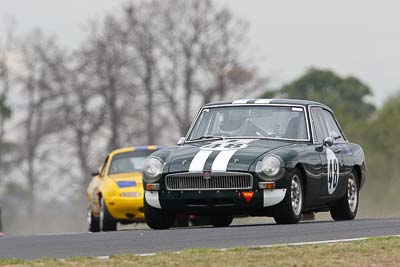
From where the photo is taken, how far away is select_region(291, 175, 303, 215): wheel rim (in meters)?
16.4

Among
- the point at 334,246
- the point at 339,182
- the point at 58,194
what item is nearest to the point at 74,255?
the point at 334,246

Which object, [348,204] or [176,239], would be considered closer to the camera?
[176,239]

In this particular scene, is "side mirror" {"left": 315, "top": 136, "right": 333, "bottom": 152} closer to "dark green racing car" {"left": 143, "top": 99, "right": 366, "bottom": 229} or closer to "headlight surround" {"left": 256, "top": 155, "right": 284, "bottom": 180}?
"dark green racing car" {"left": 143, "top": 99, "right": 366, "bottom": 229}

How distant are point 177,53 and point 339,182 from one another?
119ft

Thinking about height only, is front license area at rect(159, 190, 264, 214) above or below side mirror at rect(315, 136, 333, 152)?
below

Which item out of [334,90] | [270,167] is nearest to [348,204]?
[270,167]

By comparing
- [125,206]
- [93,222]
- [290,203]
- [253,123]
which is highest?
[253,123]

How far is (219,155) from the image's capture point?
16.1 m

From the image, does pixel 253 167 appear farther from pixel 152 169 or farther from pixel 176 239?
pixel 176 239

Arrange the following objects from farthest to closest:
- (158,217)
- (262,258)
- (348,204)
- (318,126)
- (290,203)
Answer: (348,204) → (318,126) → (158,217) → (290,203) → (262,258)

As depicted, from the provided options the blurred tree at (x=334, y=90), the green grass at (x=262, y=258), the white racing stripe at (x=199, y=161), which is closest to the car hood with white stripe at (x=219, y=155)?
the white racing stripe at (x=199, y=161)

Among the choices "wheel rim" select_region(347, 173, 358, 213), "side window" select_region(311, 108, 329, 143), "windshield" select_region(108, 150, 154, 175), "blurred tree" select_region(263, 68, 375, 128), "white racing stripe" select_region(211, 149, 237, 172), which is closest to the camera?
"white racing stripe" select_region(211, 149, 237, 172)

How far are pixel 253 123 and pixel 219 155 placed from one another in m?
1.41

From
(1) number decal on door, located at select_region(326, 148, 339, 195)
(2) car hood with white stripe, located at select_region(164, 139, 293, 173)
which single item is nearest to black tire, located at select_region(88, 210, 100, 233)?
(1) number decal on door, located at select_region(326, 148, 339, 195)
